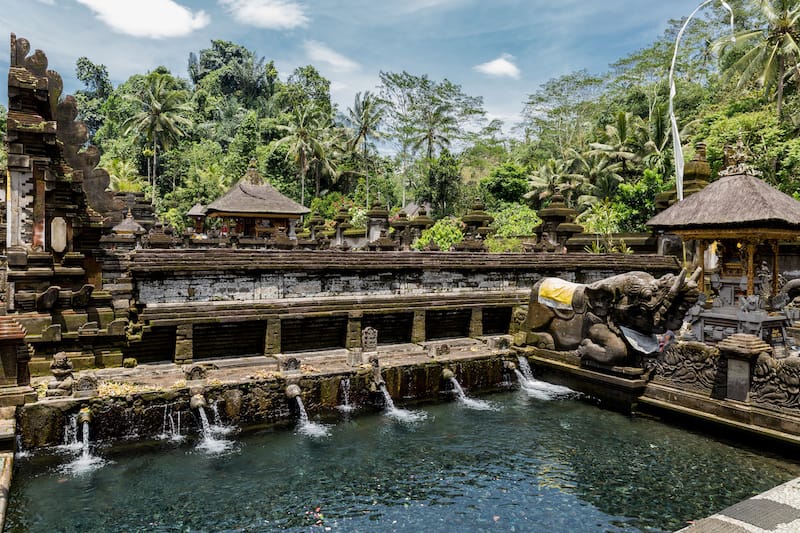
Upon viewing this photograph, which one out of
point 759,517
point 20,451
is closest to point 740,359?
point 759,517

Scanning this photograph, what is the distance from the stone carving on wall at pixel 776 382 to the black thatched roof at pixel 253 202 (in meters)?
24.6

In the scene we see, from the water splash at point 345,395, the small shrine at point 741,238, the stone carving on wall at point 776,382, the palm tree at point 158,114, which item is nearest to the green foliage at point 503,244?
the small shrine at point 741,238

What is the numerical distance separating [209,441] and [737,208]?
11.1 meters

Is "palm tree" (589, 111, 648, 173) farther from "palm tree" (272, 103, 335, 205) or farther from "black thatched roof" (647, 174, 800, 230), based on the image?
"black thatched roof" (647, 174, 800, 230)

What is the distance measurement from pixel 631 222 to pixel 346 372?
17327 mm

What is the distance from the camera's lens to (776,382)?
823 centimetres

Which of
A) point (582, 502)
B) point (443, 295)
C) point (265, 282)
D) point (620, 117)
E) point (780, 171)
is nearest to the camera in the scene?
point (582, 502)

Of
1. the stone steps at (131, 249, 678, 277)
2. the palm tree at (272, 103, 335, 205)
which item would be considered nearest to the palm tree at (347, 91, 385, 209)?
the palm tree at (272, 103, 335, 205)

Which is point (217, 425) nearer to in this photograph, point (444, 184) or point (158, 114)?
point (444, 184)

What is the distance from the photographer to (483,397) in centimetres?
1104

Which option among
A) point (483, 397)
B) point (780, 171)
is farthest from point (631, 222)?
point (483, 397)

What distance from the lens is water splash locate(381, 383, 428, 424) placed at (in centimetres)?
966

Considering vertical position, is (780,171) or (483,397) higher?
(780,171)

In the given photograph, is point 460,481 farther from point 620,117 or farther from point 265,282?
point 620,117
